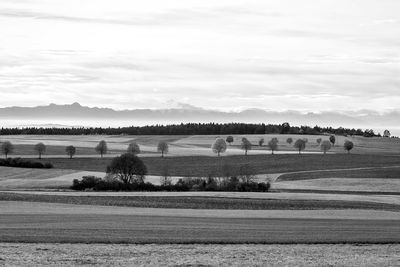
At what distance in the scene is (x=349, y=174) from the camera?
85625 millimetres

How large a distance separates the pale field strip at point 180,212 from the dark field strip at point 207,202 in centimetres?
293

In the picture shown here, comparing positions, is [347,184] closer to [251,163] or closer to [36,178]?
[251,163]

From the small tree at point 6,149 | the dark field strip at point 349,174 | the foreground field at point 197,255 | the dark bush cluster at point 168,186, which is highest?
the small tree at point 6,149

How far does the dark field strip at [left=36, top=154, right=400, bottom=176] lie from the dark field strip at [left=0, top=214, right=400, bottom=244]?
5012cm

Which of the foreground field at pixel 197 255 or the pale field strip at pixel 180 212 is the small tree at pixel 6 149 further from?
the foreground field at pixel 197 255

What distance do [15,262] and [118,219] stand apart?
1430cm

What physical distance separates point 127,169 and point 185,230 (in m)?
47.3

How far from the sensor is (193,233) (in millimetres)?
31188

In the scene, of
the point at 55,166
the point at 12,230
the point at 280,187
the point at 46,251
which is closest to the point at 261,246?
the point at 46,251

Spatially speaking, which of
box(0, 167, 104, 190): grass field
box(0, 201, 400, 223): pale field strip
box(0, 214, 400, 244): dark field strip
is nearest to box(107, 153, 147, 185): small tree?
box(0, 167, 104, 190): grass field

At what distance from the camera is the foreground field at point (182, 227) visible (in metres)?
29.2

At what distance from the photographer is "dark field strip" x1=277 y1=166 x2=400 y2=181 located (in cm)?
8312

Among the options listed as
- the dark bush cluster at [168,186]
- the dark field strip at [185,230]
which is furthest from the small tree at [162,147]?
the dark field strip at [185,230]

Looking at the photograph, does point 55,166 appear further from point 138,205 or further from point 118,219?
point 118,219
